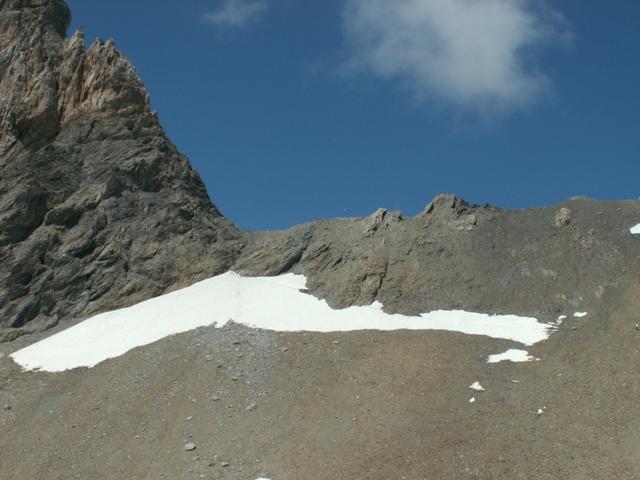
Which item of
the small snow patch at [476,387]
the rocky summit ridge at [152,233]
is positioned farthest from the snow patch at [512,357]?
the rocky summit ridge at [152,233]

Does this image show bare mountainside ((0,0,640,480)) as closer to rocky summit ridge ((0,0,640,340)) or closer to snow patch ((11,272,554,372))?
rocky summit ridge ((0,0,640,340))

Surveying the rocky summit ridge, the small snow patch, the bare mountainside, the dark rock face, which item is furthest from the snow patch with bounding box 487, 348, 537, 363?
the dark rock face

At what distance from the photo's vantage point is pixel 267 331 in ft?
112

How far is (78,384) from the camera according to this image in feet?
106

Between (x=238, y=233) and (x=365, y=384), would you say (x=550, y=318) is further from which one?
(x=238, y=233)

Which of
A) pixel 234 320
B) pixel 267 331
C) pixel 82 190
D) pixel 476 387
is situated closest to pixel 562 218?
pixel 476 387

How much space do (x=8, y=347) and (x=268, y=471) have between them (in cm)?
2098

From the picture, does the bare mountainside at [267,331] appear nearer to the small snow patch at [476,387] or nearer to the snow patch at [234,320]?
the small snow patch at [476,387]

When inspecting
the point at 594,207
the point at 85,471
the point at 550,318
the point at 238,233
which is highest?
the point at 594,207

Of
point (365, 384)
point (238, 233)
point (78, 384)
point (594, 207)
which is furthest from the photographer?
point (238, 233)

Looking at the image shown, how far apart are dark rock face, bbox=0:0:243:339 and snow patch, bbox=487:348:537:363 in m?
19.8

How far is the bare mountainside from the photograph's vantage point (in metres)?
24.4

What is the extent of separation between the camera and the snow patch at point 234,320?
34.3 meters

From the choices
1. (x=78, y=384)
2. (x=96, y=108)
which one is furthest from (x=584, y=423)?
(x=96, y=108)
